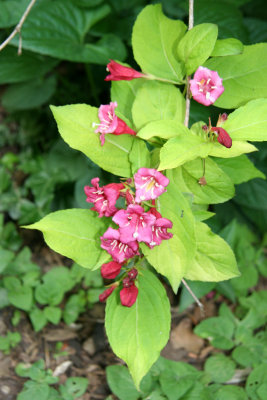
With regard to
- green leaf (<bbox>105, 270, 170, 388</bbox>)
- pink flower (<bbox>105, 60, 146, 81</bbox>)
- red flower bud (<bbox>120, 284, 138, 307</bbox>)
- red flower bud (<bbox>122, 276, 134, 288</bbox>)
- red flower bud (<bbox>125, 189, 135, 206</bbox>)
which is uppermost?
pink flower (<bbox>105, 60, 146, 81</bbox>)

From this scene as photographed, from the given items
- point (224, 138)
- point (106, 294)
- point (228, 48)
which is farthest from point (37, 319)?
point (228, 48)

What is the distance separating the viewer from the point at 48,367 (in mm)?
1804

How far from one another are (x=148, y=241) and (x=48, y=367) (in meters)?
1.02

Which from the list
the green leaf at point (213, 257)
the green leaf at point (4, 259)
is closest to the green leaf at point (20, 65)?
the green leaf at point (4, 259)

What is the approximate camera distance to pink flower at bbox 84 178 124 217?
1.15 metres

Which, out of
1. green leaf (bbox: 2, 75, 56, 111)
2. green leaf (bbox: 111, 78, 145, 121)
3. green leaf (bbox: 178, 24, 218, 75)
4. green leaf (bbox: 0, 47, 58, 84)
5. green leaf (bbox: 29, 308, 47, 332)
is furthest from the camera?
green leaf (bbox: 2, 75, 56, 111)

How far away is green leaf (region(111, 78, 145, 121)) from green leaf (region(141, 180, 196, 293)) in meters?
0.34

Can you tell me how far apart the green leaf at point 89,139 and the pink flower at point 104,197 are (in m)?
0.08

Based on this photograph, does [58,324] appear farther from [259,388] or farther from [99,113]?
[99,113]

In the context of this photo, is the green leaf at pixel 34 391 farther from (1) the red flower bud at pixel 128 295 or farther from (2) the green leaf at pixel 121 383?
(1) the red flower bud at pixel 128 295

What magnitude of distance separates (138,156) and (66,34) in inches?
40.9

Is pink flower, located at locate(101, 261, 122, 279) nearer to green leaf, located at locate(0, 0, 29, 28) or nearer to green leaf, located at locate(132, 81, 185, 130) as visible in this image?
green leaf, located at locate(132, 81, 185, 130)

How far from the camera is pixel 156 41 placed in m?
1.29

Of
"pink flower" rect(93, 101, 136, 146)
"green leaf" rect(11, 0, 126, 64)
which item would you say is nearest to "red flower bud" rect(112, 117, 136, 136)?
"pink flower" rect(93, 101, 136, 146)
